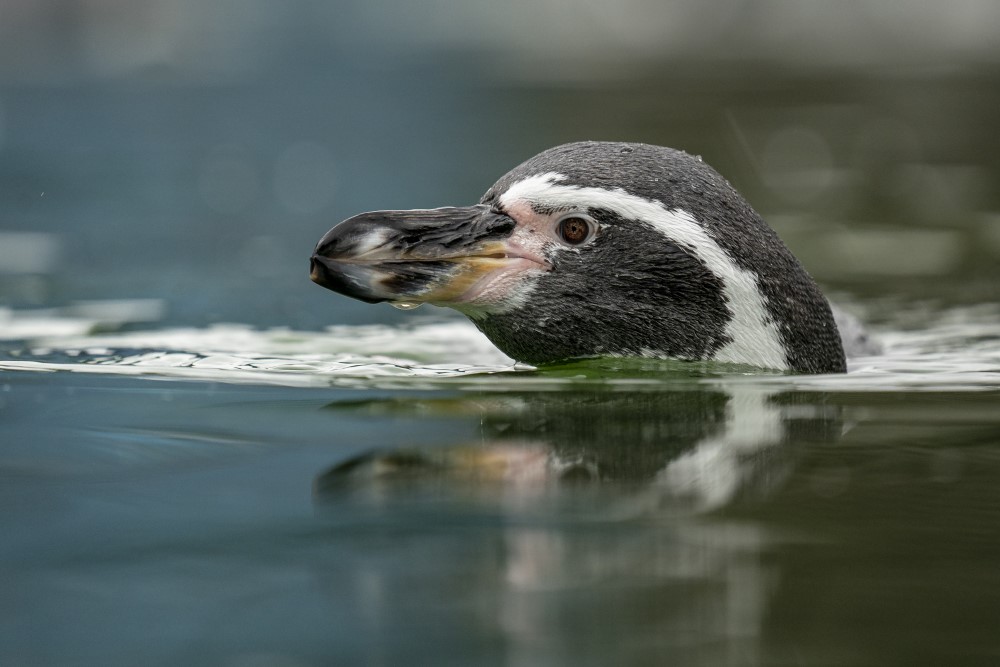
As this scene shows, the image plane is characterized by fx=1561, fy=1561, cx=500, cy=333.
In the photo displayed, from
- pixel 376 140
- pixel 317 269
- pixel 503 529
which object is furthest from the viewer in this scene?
pixel 376 140

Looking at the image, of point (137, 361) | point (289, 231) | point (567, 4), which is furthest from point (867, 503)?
point (567, 4)

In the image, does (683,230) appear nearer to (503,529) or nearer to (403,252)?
(403,252)

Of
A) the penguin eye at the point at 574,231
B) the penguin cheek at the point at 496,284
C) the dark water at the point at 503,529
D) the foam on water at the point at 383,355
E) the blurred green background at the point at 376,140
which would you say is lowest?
the dark water at the point at 503,529

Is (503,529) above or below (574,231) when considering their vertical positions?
below

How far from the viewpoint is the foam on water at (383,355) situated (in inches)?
236

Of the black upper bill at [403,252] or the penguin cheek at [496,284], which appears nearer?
the black upper bill at [403,252]

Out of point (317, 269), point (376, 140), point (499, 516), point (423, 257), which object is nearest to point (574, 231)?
point (423, 257)

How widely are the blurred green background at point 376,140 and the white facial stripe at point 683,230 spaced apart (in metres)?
2.96

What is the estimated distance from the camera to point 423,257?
18.8ft

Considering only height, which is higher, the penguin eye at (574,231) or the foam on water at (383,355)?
the penguin eye at (574,231)

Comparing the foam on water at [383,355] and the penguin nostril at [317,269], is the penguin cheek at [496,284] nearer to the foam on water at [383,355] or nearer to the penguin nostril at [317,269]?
the foam on water at [383,355]

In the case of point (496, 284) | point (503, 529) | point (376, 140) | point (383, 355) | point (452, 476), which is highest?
point (376, 140)

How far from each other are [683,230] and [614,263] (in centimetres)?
29

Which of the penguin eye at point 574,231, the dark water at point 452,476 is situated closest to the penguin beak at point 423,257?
the penguin eye at point 574,231
